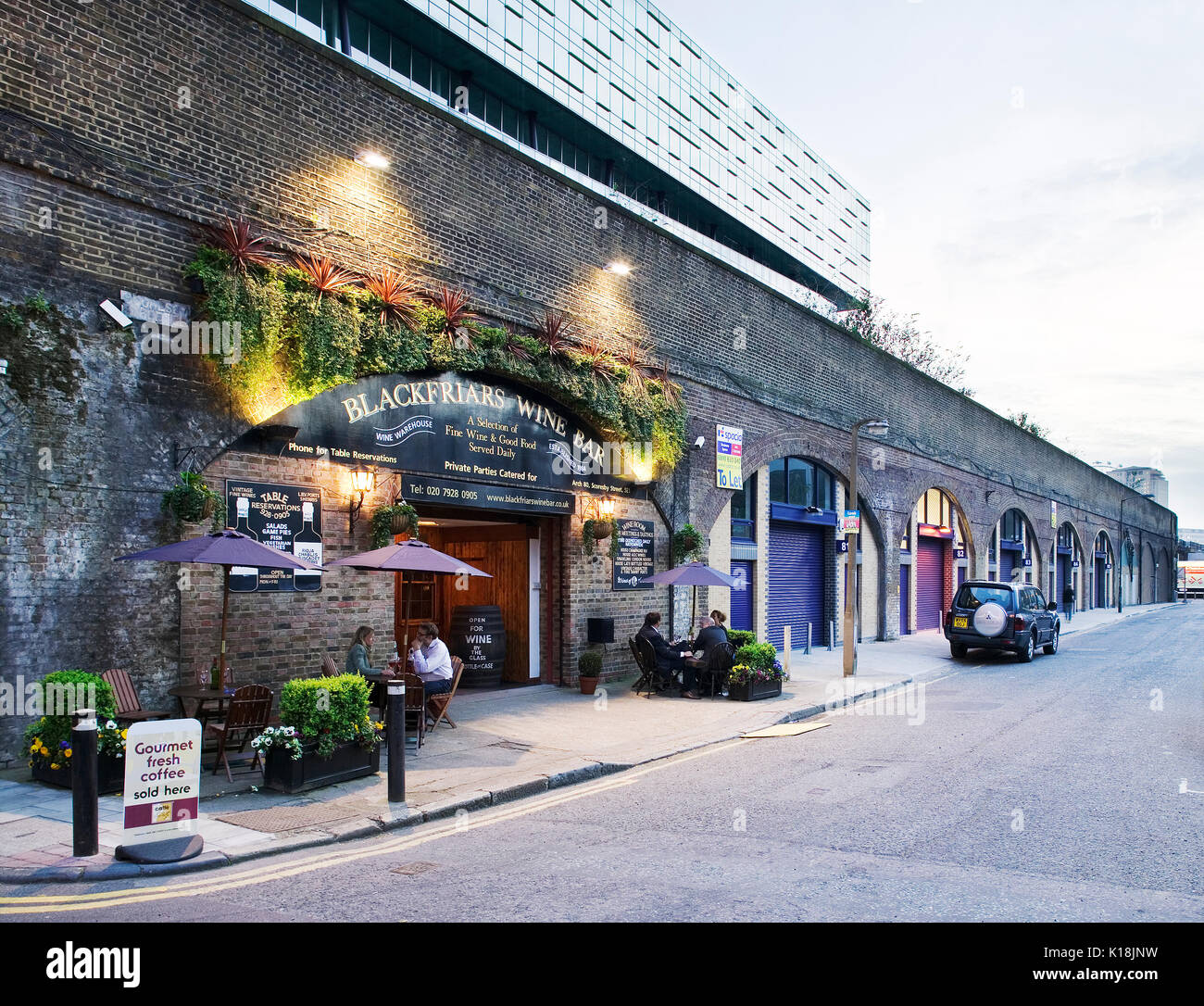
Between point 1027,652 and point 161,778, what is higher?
point 161,778

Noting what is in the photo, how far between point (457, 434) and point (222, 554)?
509cm

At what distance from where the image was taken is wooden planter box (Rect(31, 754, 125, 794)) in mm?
7977

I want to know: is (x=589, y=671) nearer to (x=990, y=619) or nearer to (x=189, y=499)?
(x=189, y=499)

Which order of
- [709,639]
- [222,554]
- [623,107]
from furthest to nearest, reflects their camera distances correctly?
[623,107] → [709,639] → [222,554]

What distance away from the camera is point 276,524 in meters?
10.8

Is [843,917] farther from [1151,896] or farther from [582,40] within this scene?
[582,40]

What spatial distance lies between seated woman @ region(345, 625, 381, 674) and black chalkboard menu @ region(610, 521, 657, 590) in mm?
6039

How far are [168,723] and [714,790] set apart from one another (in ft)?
15.6

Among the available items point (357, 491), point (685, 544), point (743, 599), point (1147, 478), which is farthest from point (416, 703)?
point (1147, 478)

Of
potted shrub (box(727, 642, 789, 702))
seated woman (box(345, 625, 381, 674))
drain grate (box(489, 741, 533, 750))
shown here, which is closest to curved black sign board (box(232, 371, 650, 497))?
seated woman (box(345, 625, 381, 674))

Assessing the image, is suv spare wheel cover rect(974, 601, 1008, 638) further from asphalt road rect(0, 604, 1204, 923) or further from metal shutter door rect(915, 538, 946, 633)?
asphalt road rect(0, 604, 1204, 923)

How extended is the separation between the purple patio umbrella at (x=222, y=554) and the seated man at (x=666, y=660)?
705 cm

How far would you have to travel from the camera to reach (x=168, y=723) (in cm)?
674

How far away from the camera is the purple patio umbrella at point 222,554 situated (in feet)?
28.1
